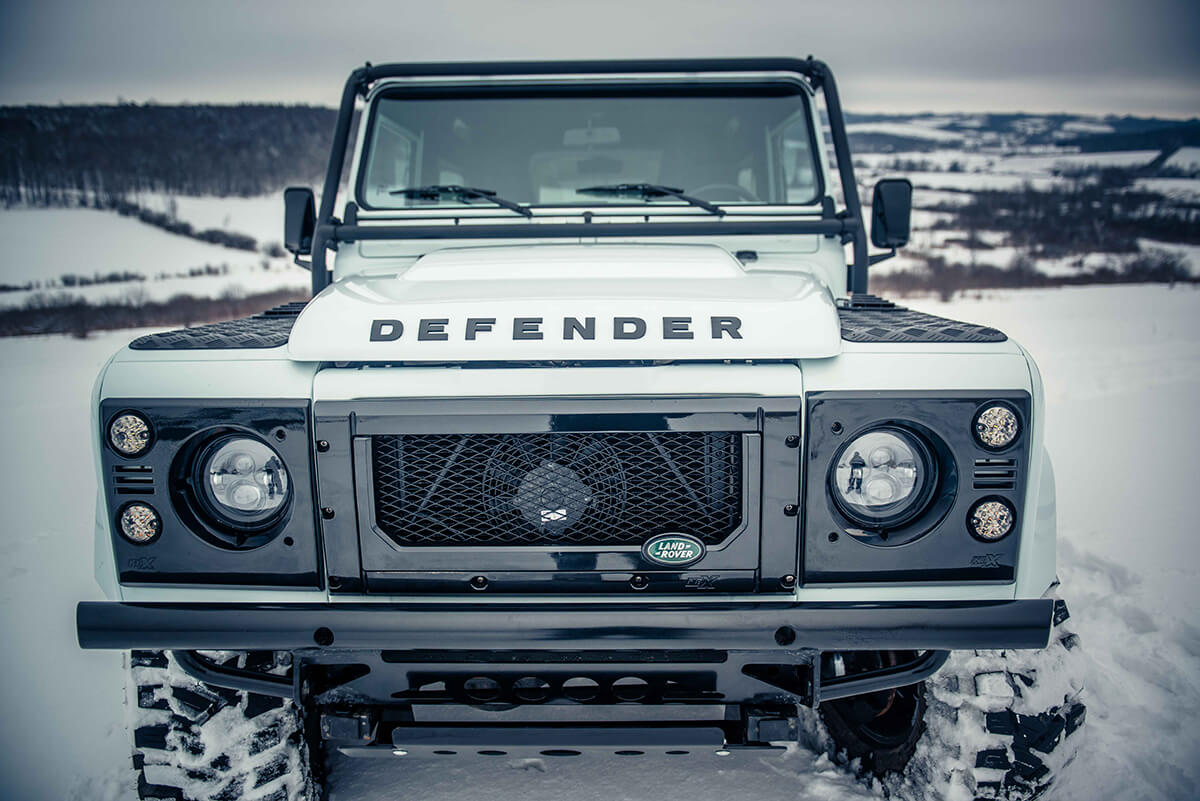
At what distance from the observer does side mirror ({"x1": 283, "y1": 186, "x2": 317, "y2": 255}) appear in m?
2.86

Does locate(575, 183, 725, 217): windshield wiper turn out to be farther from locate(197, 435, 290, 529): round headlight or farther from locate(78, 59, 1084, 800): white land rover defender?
locate(197, 435, 290, 529): round headlight

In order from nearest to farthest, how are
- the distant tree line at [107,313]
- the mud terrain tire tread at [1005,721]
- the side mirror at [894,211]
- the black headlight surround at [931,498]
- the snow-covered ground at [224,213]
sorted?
1. the black headlight surround at [931,498]
2. the mud terrain tire tread at [1005,721]
3. the side mirror at [894,211]
4. the distant tree line at [107,313]
5. the snow-covered ground at [224,213]

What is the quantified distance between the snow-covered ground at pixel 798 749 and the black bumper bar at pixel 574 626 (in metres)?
1.02

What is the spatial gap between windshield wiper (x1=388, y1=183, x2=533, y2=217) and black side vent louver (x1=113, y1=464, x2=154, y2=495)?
141 centimetres

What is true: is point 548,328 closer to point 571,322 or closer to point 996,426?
point 571,322

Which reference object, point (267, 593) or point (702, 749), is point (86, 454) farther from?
point (702, 749)

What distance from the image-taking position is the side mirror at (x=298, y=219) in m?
2.86

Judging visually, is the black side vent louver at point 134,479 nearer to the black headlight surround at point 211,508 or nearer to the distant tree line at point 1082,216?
the black headlight surround at point 211,508

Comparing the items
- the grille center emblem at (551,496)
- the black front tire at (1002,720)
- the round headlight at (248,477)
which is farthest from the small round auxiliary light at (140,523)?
the black front tire at (1002,720)

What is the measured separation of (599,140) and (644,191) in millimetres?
384

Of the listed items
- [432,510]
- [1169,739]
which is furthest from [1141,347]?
[432,510]

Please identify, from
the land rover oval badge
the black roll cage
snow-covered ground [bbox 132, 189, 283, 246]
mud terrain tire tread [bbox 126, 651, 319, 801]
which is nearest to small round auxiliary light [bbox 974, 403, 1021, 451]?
the land rover oval badge

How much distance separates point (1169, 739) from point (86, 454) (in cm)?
684

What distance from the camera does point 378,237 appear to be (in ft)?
8.57
